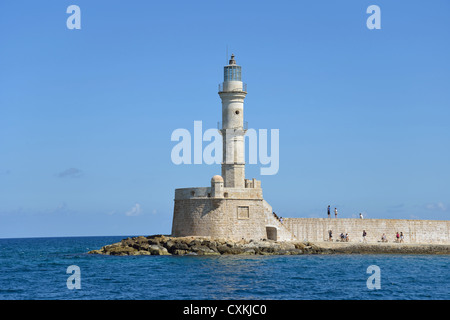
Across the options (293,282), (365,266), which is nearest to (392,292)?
(293,282)

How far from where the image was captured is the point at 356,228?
1676 inches

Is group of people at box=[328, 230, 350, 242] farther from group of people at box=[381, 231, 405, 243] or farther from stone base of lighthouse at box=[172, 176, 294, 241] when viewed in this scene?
stone base of lighthouse at box=[172, 176, 294, 241]

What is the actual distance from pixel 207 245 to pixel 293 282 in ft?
37.6

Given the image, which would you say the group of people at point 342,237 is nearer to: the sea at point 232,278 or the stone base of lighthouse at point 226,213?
the sea at point 232,278

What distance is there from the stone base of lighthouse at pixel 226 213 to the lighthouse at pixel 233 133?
123 centimetres

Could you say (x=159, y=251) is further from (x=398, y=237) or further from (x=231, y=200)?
(x=398, y=237)

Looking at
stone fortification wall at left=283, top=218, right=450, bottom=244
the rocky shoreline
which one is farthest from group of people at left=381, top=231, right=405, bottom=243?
the rocky shoreline

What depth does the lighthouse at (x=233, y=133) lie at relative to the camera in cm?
4097

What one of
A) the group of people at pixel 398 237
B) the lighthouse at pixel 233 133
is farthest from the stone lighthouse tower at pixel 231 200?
the group of people at pixel 398 237

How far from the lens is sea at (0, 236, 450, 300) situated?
24.9m

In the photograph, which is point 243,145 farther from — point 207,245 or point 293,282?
point 293,282

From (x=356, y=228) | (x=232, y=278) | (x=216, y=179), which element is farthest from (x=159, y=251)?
(x=356, y=228)

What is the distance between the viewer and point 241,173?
4119cm
